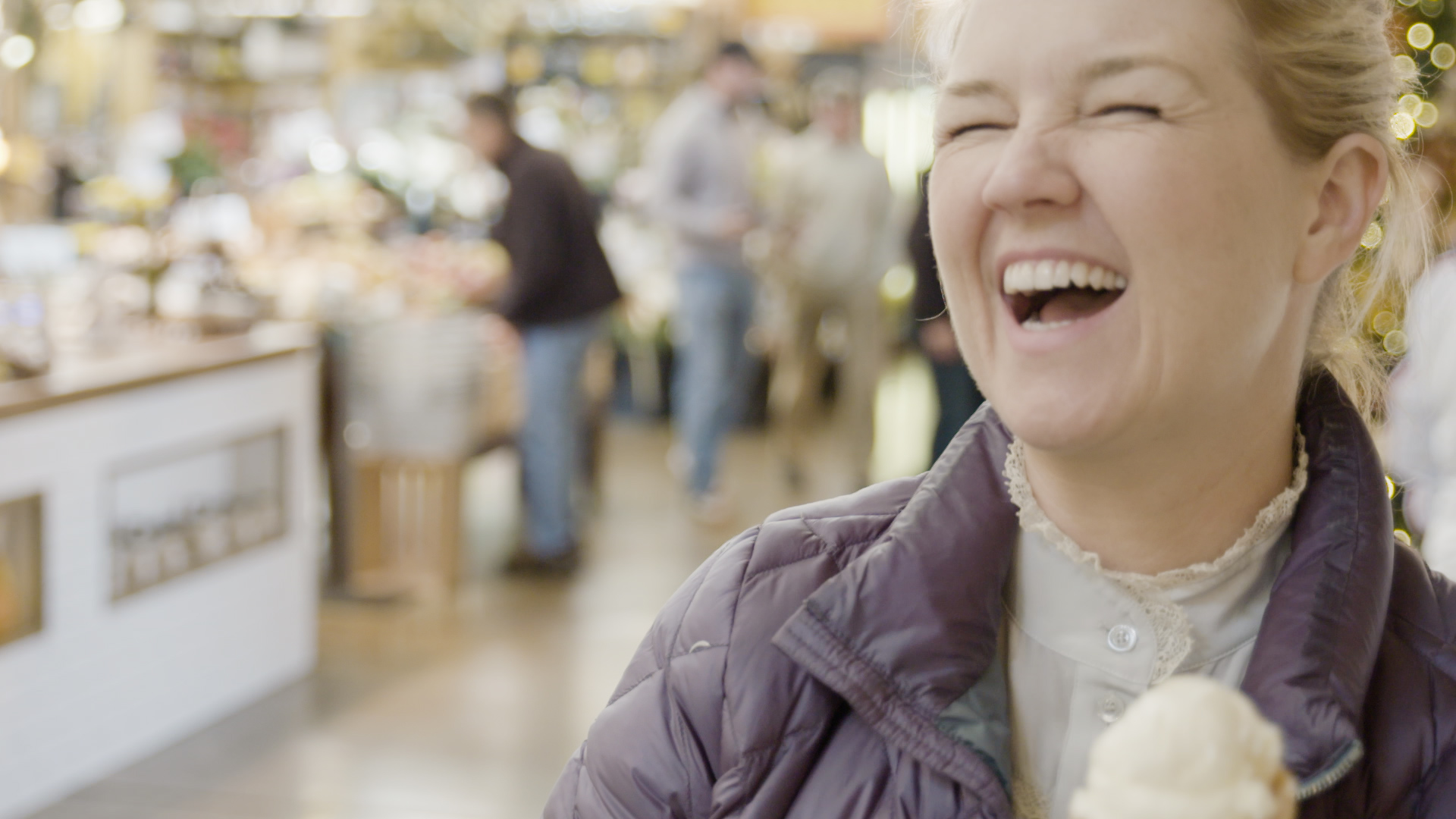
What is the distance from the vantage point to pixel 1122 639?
103 centimetres

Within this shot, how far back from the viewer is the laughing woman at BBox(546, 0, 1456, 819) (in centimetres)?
92

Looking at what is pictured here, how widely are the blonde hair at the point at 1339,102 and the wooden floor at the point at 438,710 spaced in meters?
2.60

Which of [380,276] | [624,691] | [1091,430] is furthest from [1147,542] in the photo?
[380,276]

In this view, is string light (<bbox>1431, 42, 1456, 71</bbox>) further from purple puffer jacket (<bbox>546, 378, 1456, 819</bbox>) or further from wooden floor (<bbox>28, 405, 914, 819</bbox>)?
purple puffer jacket (<bbox>546, 378, 1456, 819</bbox>)

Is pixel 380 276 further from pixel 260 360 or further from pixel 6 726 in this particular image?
pixel 6 726

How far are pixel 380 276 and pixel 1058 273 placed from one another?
507cm

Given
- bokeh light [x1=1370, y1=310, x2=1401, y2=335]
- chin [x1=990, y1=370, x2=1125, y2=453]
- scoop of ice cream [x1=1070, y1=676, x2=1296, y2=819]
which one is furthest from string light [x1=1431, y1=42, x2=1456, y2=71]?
scoop of ice cream [x1=1070, y1=676, x2=1296, y2=819]

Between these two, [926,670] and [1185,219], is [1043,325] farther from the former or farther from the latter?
[926,670]

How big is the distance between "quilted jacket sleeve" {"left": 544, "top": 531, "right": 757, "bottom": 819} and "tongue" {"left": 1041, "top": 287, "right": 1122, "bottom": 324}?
284 mm

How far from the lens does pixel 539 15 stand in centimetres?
1013

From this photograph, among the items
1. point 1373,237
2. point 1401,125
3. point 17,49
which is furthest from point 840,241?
point 1401,125

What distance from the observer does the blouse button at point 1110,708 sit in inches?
39.7

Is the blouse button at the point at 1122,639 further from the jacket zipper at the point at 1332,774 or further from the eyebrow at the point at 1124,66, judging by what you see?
the eyebrow at the point at 1124,66

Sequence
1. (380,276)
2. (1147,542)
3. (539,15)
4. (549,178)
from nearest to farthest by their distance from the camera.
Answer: (1147,542) < (549,178) < (380,276) < (539,15)
